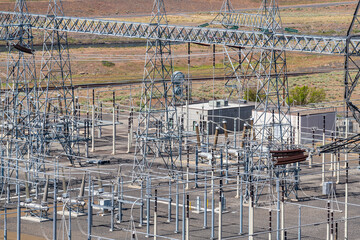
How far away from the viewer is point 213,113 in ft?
173

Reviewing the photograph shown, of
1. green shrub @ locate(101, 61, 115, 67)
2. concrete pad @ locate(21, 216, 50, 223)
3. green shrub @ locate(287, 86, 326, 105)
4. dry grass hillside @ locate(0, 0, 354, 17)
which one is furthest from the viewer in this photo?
dry grass hillside @ locate(0, 0, 354, 17)

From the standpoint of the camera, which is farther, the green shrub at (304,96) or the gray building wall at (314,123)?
the green shrub at (304,96)

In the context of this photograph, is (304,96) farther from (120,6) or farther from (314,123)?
(120,6)

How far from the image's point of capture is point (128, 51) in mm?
102875

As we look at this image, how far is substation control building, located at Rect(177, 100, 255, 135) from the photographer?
172 feet

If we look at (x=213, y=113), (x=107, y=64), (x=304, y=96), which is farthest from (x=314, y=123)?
(x=107, y=64)

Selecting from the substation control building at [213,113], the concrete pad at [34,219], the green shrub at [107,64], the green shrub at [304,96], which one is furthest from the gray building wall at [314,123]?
the green shrub at [107,64]

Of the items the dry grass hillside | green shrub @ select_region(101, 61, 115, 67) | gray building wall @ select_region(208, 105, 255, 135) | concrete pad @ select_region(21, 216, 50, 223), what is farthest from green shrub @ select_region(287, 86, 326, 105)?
the dry grass hillside

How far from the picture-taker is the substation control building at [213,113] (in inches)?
2058

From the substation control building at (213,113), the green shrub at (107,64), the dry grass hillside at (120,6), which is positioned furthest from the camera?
the dry grass hillside at (120,6)

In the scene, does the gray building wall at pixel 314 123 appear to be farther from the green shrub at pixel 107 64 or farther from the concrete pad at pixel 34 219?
the green shrub at pixel 107 64

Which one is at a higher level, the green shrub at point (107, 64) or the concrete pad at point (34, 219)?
the green shrub at point (107, 64)

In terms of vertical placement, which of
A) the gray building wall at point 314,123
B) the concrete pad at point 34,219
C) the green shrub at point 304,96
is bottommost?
the concrete pad at point 34,219

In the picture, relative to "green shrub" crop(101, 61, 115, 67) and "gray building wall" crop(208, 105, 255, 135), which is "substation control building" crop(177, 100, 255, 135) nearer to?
"gray building wall" crop(208, 105, 255, 135)
